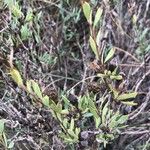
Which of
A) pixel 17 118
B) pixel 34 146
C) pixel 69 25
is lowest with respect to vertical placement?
pixel 34 146

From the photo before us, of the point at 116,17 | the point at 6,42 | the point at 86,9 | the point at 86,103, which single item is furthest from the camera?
the point at 116,17

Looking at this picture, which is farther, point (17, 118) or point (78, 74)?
point (78, 74)

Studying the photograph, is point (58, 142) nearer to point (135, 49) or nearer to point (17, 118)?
point (17, 118)

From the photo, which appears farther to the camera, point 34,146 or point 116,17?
point 116,17

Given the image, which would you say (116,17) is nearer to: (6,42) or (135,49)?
(135,49)

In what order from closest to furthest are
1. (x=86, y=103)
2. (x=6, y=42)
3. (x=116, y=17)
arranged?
(x=86, y=103) < (x=6, y=42) < (x=116, y=17)

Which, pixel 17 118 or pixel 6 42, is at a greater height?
pixel 6 42

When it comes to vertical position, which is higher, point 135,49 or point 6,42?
point 6,42

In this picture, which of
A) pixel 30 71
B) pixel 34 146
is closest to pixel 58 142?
pixel 34 146

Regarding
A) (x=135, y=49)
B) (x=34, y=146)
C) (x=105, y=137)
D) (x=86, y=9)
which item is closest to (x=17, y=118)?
(x=34, y=146)
